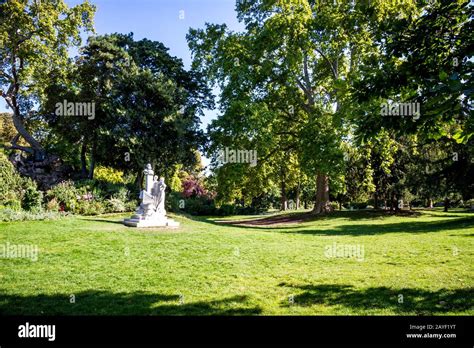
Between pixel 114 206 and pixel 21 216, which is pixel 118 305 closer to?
pixel 21 216

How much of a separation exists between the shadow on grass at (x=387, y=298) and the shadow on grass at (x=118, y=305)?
1095 mm

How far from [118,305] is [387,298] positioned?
5017mm

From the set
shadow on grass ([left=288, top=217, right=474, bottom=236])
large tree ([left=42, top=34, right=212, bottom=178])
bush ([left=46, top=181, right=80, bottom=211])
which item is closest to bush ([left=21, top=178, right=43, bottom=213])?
bush ([left=46, top=181, right=80, bottom=211])

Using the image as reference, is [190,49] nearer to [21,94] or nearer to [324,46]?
[324,46]

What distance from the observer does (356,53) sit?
25.3 m

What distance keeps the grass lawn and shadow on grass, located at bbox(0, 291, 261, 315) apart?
0.02 m

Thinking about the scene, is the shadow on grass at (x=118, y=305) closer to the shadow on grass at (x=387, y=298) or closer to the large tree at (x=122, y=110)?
the shadow on grass at (x=387, y=298)

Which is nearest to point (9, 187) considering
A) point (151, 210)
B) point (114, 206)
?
point (114, 206)

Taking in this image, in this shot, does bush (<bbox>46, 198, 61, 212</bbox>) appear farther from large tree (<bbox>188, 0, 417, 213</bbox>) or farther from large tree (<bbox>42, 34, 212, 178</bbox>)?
large tree (<bbox>188, 0, 417, 213</bbox>)

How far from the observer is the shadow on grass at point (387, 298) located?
567 cm

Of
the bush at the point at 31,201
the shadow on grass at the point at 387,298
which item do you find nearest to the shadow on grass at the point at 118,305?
the shadow on grass at the point at 387,298

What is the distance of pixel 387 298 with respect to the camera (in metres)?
6.19
